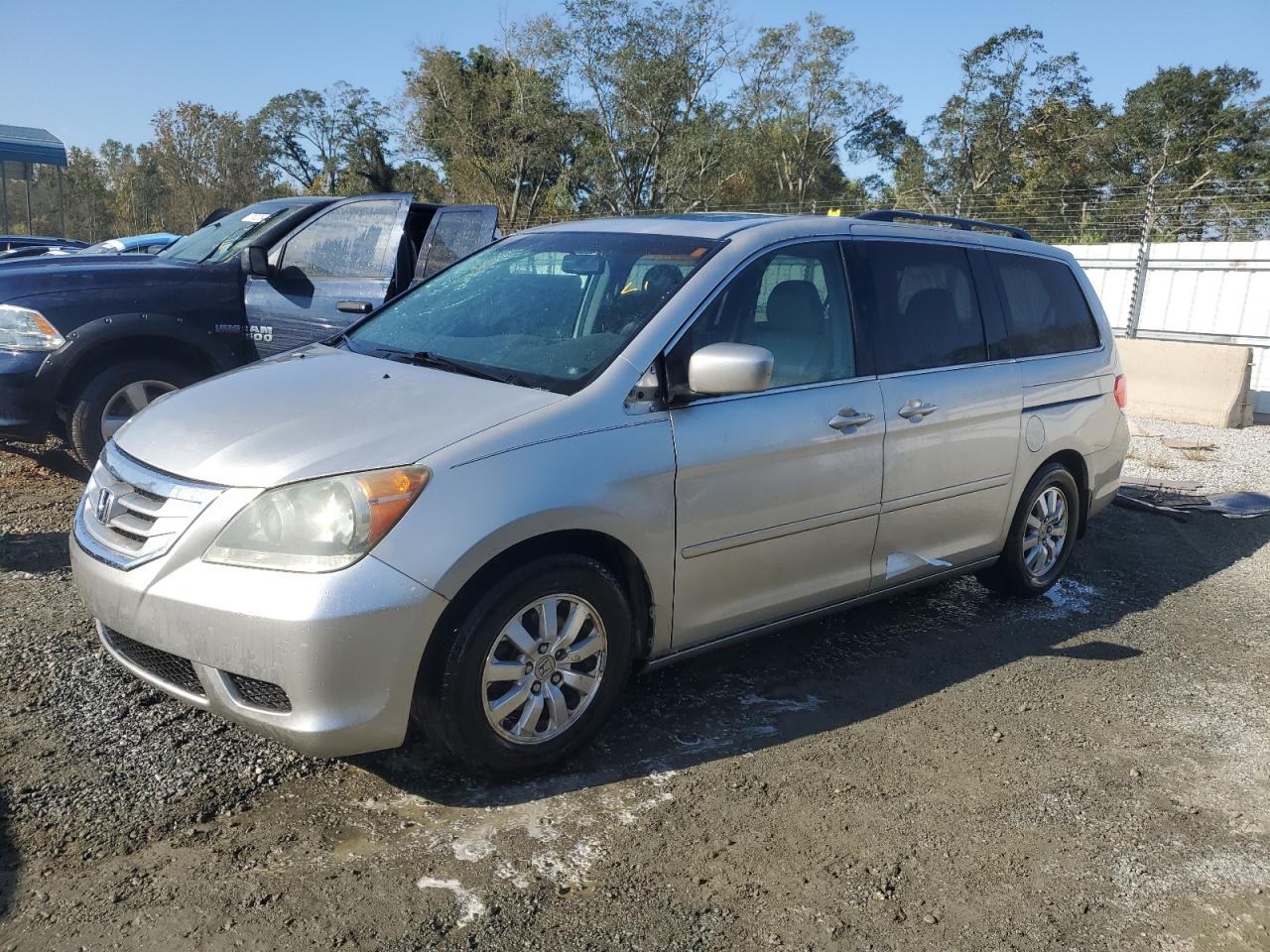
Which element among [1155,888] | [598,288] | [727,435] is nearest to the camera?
[1155,888]

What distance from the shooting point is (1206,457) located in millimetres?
9375

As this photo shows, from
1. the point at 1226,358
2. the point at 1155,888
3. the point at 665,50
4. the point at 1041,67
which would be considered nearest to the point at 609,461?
the point at 1155,888

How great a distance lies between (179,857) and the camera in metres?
2.75

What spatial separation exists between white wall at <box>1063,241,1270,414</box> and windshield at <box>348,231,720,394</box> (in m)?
11.2

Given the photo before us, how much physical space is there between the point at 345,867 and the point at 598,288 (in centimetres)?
223

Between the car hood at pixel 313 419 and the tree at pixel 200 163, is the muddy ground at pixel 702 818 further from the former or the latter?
the tree at pixel 200 163

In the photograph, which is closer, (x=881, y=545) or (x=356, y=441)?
(x=356, y=441)

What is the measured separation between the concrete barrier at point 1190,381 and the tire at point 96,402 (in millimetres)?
9733

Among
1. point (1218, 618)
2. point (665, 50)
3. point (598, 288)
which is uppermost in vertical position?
point (665, 50)

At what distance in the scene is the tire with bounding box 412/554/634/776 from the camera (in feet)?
9.84

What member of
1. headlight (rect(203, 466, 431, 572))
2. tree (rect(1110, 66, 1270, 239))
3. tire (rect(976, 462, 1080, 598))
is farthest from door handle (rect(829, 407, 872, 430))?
tree (rect(1110, 66, 1270, 239))

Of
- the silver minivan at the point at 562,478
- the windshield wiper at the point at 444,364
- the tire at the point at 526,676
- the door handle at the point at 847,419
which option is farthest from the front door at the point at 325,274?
Result: the tire at the point at 526,676

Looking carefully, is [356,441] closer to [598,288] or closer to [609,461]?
[609,461]

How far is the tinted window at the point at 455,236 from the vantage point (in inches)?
287
